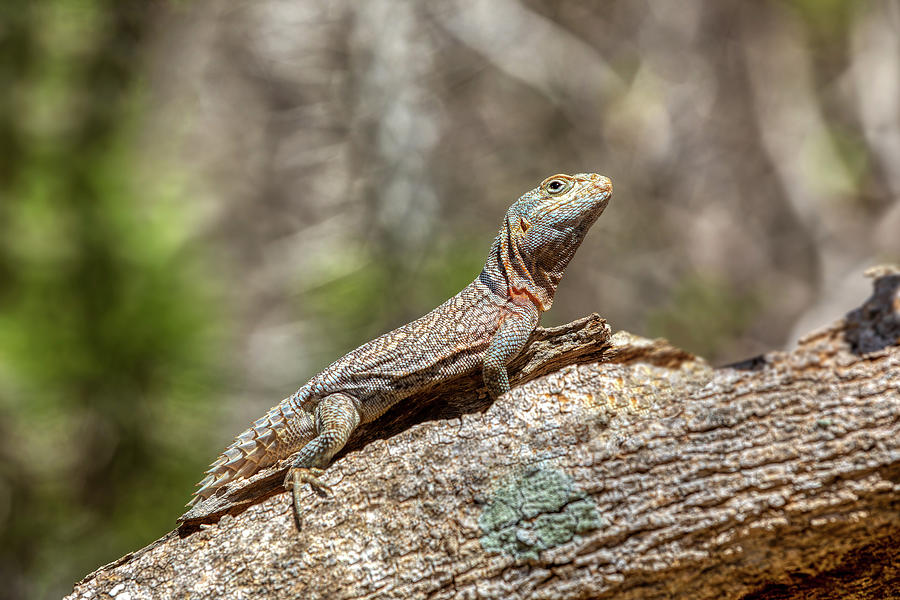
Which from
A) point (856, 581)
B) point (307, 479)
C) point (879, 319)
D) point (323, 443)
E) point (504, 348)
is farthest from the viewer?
point (504, 348)

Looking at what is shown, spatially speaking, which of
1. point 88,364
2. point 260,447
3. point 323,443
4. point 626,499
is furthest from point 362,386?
point 88,364

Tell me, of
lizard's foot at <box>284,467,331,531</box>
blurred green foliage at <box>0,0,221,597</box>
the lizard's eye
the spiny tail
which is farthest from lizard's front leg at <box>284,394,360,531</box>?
blurred green foliage at <box>0,0,221,597</box>

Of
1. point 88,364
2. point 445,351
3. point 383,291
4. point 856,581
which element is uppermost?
point 383,291

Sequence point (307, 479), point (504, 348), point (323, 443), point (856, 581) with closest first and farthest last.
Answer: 1. point (856, 581)
2. point (307, 479)
3. point (323, 443)
4. point (504, 348)

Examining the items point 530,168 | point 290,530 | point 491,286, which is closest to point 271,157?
point 530,168

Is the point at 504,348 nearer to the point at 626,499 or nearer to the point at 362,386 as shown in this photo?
the point at 362,386

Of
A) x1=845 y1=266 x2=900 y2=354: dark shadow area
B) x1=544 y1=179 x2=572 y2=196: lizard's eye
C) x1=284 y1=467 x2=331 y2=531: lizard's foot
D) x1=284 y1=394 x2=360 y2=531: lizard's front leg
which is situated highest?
x1=544 y1=179 x2=572 y2=196: lizard's eye

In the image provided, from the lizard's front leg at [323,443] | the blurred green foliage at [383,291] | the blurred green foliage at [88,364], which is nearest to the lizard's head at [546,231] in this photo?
the lizard's front leg at [323,443]

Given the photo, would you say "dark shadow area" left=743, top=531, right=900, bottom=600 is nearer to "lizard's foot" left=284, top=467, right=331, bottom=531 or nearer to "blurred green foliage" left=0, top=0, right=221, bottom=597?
"lizard's foot" left=284, top=467, right=331, bottom=531
